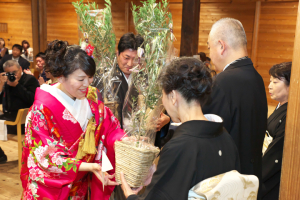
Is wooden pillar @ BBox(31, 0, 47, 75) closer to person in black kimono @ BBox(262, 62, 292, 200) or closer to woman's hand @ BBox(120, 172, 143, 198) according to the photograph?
person in black kimono @ BBox(262, 62, 292, 200)

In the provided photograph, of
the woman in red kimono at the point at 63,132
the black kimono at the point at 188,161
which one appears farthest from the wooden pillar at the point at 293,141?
the woman in red kimono at the point at 63,132

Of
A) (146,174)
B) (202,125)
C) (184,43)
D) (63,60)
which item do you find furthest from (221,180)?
(184,43)

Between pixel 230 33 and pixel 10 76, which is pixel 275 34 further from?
pixel 230 33

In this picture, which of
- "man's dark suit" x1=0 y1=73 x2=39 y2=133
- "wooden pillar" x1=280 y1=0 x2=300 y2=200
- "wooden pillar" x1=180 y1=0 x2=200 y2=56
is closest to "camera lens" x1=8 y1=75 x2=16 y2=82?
"man's dark suit" x1=0 y1=73 x2=39 y2=133

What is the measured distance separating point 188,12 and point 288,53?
168 inches

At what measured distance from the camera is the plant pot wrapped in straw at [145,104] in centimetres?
133

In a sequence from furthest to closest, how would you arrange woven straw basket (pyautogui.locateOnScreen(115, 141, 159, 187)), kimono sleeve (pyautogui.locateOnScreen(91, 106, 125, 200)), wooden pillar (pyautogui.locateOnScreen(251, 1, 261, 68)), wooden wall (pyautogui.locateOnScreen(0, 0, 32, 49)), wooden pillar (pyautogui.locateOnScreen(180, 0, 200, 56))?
wooden wall (pyautogui.locateOnScreen(0, 0, 32, 49)) → wooden pillar (pyautogui.locateOnScreen(251, 1, 261, 68)) → wooden pillar (pyautogui.locateOnScreen(180, 0, 200, 56)) → kimono sleeve (pyautogui.locateOnScreen(91, 106, 125, 200)) → woven straw basket (pyautogui.locateOnScreen(115, 141, 159, 187))

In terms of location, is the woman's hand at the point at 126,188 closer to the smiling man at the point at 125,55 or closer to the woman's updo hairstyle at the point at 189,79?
the woman's updo hairstyle at the point at 189,79

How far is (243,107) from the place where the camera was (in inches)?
64.5

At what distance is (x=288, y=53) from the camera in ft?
24.3

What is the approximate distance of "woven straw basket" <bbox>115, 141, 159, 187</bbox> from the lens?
4.26 ft

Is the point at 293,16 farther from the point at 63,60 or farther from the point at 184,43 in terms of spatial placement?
the point at 63,60

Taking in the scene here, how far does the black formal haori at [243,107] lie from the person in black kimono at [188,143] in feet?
1.45

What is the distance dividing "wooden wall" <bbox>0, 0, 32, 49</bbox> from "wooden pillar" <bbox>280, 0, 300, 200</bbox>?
11.1 metres
